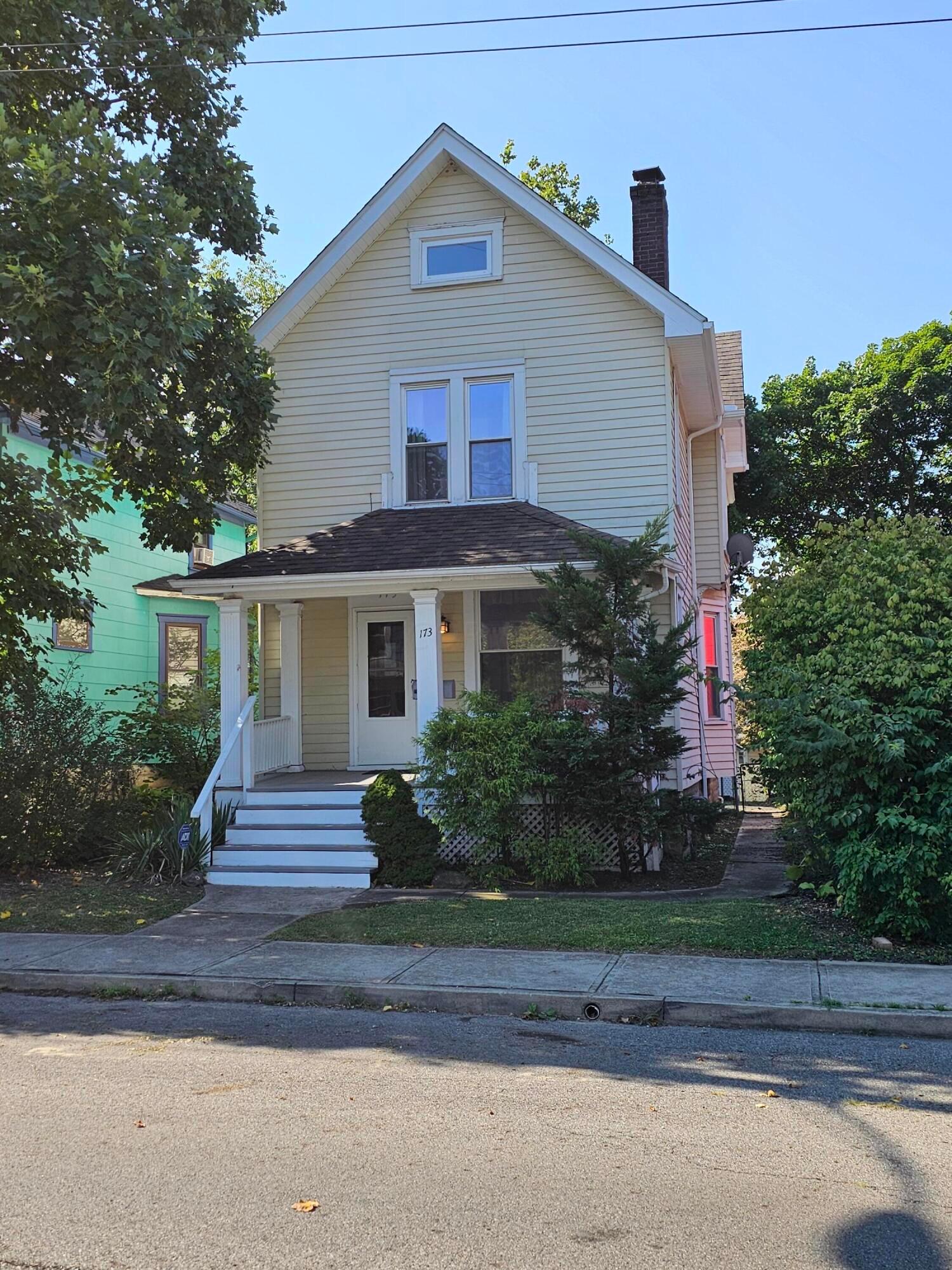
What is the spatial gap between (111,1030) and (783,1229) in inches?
173

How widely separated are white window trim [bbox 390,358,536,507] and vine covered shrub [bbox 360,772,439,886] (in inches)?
172

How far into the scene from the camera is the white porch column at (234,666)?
12836 mm

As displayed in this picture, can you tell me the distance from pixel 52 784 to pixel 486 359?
773 centimetres

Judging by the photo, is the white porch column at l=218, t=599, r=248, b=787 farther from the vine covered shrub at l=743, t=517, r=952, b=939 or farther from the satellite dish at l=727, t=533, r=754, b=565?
the satellite dish at l=727, t=533, r=754, b=565

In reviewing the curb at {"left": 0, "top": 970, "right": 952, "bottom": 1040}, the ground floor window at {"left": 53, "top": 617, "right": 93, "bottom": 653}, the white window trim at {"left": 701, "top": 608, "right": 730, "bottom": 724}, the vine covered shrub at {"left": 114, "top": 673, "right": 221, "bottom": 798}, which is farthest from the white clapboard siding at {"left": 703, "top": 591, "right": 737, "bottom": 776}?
the curb at {"left": 0, "top": 970, "right": 952, "bottom": 1040}

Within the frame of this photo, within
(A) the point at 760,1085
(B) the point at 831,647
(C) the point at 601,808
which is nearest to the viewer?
(A) the point at 760,1085

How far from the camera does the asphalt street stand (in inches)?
138

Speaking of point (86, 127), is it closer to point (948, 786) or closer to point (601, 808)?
point (601, 808)

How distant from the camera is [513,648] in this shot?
542 inches

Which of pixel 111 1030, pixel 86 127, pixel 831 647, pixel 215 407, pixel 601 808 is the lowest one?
pixel 111 1030

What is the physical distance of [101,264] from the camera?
882cm

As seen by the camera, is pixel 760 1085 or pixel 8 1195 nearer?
pixel 8 1195

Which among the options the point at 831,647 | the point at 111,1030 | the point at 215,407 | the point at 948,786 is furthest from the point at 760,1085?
the point at 215,407

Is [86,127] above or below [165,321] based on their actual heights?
above
